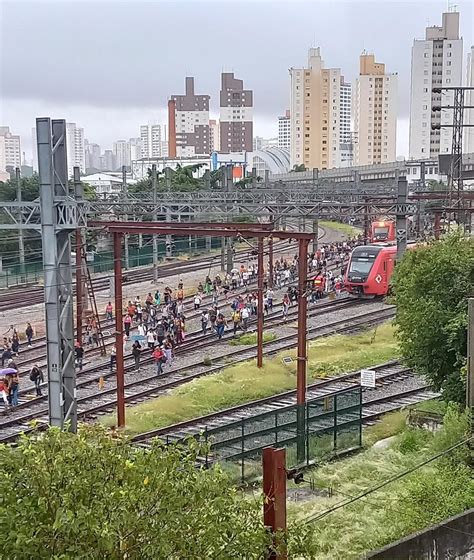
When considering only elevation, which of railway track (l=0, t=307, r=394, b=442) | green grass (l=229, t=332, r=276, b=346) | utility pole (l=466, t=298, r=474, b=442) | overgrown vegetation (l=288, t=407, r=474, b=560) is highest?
utility pole (l=466, t=298, r=474, b=442)

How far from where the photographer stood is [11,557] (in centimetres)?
526

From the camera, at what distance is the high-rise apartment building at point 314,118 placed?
13125 cm

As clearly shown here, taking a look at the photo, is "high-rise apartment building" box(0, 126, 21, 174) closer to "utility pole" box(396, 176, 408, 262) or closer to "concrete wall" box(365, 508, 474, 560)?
"utility pole" box(396, 176, 408, 262)

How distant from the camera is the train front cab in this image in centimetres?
3484

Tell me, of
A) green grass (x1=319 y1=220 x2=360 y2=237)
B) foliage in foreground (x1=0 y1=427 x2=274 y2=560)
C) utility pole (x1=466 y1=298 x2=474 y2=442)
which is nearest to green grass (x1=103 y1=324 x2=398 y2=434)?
utility pole (x1=466 y1=298 x2=474 y2=442)

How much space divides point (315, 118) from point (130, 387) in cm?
11453

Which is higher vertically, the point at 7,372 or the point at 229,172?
the point at 229,172

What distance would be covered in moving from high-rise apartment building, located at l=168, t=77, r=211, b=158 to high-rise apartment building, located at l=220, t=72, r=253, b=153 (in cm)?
711

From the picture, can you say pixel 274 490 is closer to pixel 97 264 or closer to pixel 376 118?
pixel 97 264

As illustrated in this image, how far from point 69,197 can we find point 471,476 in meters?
9.31

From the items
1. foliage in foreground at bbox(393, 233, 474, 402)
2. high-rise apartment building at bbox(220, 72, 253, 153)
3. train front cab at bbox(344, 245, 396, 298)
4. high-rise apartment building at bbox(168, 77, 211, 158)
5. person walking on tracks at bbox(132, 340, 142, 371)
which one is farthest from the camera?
high-rise apartment building at bbox(168, 77, 211, 158)

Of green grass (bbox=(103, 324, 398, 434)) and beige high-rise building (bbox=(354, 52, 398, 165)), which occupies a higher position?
beige high-rise building (bbox=(354, 52, 398, 165))

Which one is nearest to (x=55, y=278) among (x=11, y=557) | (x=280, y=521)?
(x=280, y=521)

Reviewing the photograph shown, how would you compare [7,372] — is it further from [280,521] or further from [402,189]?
[402,189]
